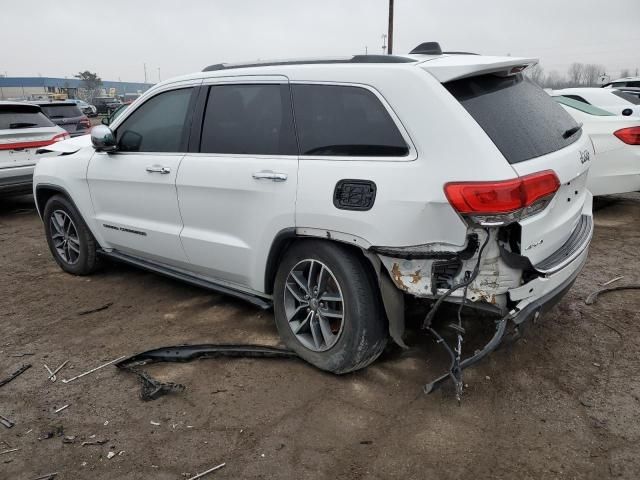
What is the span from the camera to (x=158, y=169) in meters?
3.90

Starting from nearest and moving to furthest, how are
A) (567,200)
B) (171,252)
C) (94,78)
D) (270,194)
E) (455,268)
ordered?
(455,268) → (567,200) → (270,194) → (171,252) → (94,78)

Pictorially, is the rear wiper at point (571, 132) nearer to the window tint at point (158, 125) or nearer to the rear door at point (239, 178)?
the rear door at point (239, 178)

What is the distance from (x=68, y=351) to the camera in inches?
145

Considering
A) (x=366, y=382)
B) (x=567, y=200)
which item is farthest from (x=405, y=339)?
(x=567, y=200)

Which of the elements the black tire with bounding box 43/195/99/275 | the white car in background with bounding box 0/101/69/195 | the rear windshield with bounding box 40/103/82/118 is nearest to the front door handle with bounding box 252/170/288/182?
the black tire with bounding box 43/195/99/275

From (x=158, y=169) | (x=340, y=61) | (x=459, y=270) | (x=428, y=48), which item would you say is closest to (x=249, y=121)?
(x=340, y=61)

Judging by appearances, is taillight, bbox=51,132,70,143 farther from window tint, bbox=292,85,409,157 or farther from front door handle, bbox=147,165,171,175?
window tint, bbox=292,85,409,157

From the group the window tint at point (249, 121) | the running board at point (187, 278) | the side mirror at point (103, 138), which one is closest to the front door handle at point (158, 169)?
the window tint at point (249, 121)

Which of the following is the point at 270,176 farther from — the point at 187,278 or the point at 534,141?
the point at 534,141

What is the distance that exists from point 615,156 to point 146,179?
5.50 m

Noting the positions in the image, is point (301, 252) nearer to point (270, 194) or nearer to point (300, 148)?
point (270, 194)

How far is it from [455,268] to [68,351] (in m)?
2.74

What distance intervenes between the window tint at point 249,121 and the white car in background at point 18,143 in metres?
5.42

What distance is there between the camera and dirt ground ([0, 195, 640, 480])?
2.50 m
